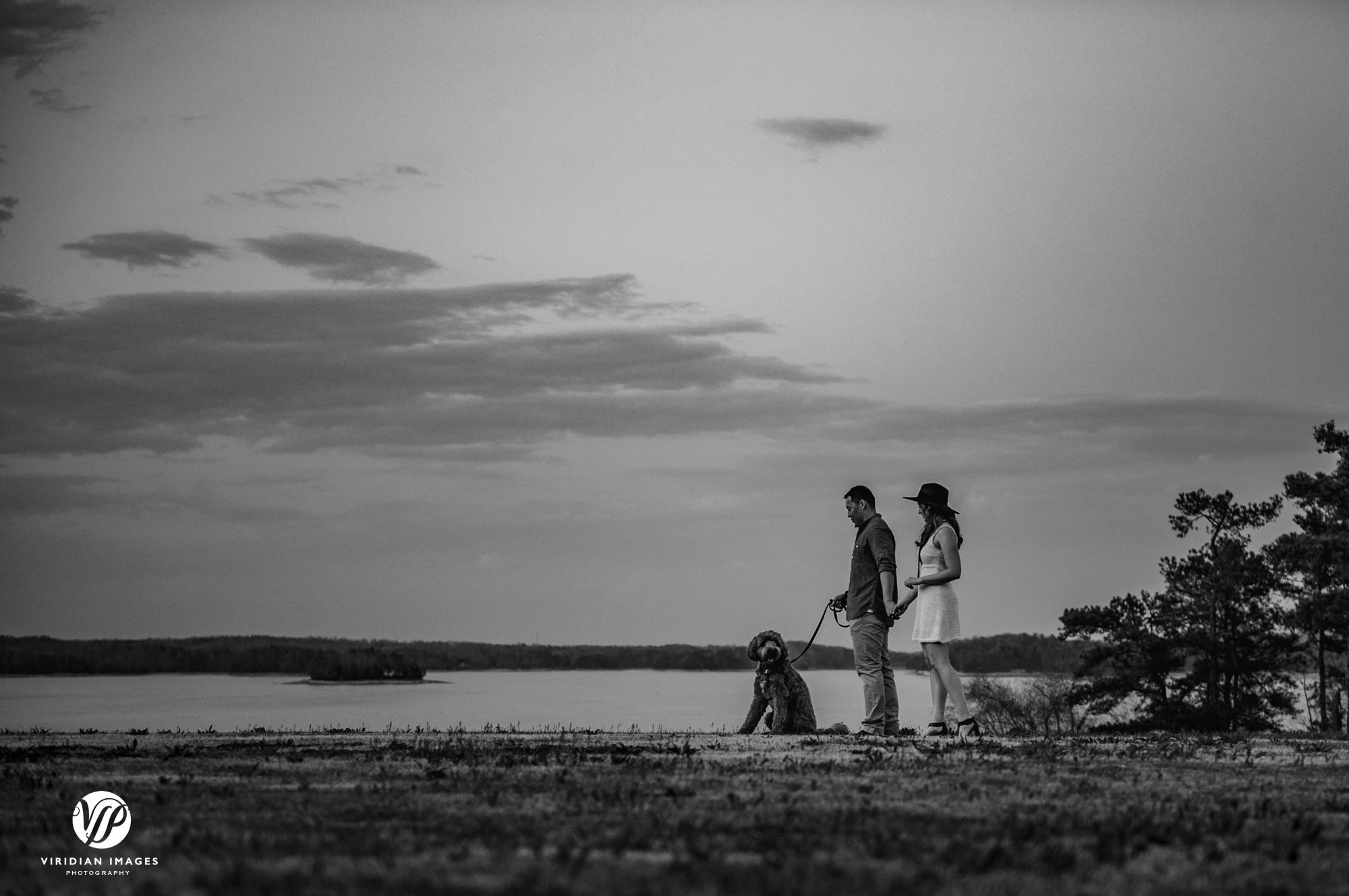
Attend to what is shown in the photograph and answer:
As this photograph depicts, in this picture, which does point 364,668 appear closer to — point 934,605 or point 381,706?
point 381,706

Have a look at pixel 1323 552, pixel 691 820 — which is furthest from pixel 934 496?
pixel 1323 552

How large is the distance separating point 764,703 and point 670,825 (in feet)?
28.4

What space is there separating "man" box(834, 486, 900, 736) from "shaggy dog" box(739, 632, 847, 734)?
1.93 ft

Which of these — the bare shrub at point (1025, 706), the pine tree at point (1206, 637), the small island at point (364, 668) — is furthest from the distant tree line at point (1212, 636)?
the small island at point (364, 668)

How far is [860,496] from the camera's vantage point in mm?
14789

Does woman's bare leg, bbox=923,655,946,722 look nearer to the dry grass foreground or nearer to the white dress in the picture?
the white dress

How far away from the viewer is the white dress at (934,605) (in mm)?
13445

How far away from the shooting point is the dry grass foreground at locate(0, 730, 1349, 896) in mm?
5219

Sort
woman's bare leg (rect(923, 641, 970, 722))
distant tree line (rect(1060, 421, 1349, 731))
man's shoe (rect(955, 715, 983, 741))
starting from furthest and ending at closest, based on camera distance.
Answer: distant tree line (rect(1060, 421, 1349, 731)) < woman's bare leg (rect(923, 641, 970, 722)) < man's shoe (rect(955, 715, 983, 741))

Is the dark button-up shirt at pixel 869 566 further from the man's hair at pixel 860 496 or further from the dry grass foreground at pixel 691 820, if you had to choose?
the dry grass foreground at pixel 691 820

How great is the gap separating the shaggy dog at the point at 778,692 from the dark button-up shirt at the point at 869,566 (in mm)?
944

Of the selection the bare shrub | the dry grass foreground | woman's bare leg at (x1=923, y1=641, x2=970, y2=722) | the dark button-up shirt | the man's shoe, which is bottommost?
the bare shrub

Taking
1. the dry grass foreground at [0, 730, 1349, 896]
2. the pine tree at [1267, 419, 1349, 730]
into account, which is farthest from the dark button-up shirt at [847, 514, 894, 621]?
the pine tree at [1267, 419, 1349, 730]

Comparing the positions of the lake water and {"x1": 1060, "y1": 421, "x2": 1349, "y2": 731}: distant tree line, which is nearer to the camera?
the lake water
